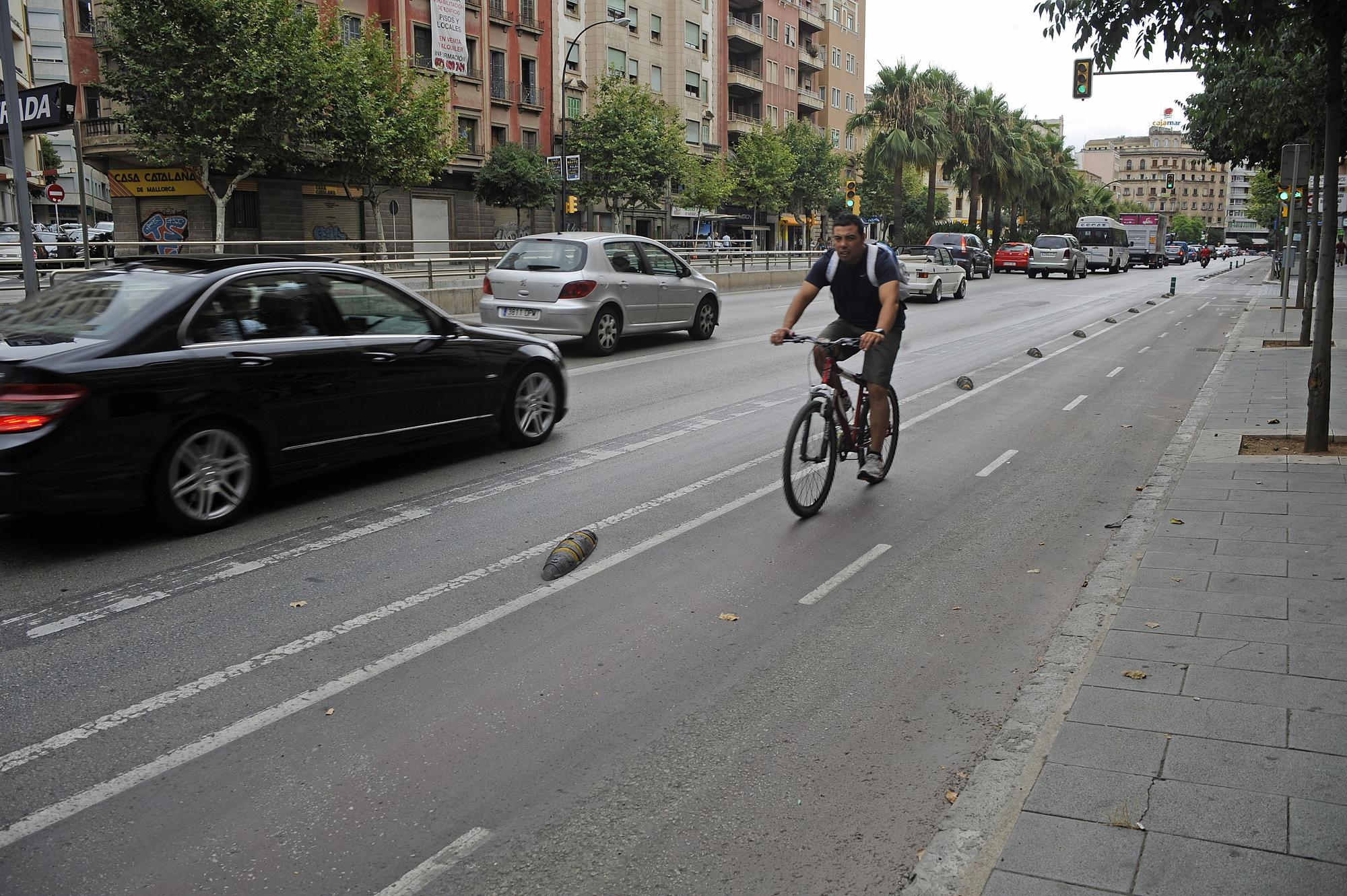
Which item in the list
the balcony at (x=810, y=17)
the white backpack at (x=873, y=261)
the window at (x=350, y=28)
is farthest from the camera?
the balcony at (x=810, y=17)

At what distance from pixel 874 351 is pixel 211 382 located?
13.4 ft

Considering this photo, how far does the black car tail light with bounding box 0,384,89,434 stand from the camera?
564 cm

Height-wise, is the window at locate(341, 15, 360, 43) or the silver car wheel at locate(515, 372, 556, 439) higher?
the window at locate(341, 15, 360, 43)

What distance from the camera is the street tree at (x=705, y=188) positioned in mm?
59562

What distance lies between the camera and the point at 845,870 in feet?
10.5

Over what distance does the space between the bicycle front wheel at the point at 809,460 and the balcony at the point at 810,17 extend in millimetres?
77026

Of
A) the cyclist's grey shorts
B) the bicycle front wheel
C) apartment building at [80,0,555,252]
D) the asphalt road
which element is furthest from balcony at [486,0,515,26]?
the bicycle front wheel

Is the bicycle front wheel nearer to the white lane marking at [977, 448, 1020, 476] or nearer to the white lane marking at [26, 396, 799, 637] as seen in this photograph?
the white lane marking at [977, 448, 1020, 476]

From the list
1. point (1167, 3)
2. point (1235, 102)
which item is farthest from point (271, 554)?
point (1235, 102)

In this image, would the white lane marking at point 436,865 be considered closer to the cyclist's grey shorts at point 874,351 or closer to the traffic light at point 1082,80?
the cyclist's grey shorts at point 874,351

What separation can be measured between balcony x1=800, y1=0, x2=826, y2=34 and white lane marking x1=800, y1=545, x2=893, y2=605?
7798 centimetres

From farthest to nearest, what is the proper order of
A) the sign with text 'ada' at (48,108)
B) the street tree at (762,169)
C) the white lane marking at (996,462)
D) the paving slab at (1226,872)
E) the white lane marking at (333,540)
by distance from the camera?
the street tree at (762,169), the sign with text 'ada' at (48,108), the white lane marking at (996,462), the white lane marking at (333,540), the paving slab at (1226,872)

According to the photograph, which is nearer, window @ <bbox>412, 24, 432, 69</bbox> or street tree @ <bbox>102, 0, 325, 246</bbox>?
street tree @ <bbox>102, 0, 325, 246</bbox>

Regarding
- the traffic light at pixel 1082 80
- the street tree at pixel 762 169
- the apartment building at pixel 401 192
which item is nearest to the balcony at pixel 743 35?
the street tree at pixel 762 169
